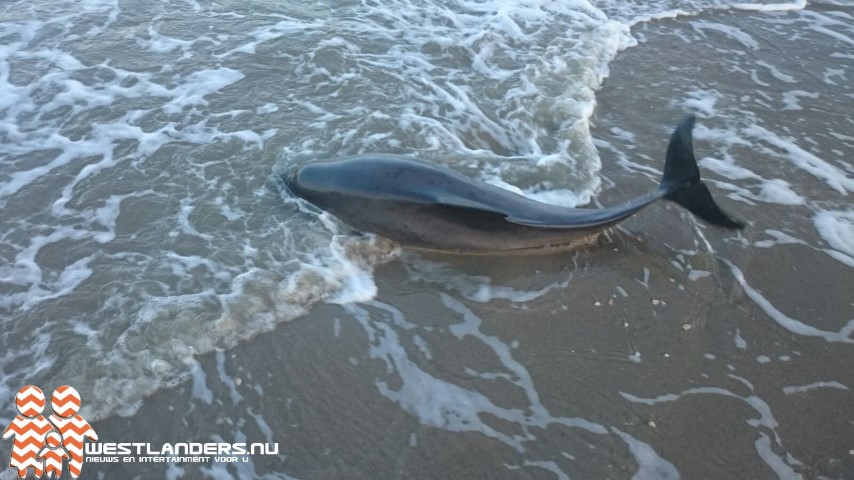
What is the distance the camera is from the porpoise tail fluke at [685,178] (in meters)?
4.55

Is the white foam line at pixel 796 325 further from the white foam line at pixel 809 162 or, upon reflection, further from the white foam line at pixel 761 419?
the white foam line at pixel 809 162

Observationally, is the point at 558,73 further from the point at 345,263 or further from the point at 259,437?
the point at 259,437

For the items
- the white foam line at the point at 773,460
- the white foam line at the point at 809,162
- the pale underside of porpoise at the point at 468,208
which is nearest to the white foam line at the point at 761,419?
the white foam line at the point at 773,460

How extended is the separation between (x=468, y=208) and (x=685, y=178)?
1.56 metres

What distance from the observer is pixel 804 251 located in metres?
4.78

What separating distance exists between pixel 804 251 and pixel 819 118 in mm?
2450

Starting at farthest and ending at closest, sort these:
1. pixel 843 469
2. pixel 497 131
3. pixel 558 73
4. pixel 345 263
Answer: pixel 558 73 < pixel 497 131 < pixel 345 263 < pixel 843 469

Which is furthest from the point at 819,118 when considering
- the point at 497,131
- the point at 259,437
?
the point at 259,437

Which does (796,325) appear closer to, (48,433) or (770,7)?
(48,433)

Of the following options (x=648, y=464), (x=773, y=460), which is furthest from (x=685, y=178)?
(x=648, y=464)

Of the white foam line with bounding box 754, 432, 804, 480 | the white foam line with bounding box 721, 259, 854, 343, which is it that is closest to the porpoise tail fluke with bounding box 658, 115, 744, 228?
the white foam line with bounding box 721, 259, 854, 343

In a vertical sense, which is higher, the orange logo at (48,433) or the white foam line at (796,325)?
the white foam line at (796,325)

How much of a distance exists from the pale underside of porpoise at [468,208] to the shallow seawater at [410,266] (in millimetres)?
156

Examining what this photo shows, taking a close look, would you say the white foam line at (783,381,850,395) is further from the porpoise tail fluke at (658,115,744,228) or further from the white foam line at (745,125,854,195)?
the white foam line at (745,125,854,195)
